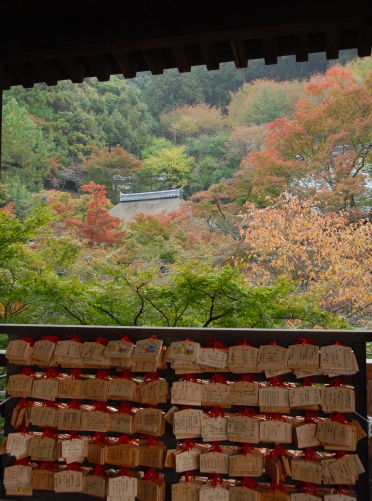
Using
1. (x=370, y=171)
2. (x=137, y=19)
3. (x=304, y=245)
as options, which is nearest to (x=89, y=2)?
(x=137, y=19)

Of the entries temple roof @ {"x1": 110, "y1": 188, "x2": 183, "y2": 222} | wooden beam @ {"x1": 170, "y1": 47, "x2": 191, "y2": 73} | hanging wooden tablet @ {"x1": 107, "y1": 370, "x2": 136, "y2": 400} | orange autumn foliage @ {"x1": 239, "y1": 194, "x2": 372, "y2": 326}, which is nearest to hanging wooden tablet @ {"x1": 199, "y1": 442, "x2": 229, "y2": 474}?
hanging wooden tablet @ {"x1": 107, "y1": 370, "x2": 136, "y2": 400}

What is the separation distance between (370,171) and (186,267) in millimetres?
5600

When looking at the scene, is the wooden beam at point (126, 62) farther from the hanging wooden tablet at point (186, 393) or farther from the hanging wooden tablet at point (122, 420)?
the hanging wooden tablet at point (122, 420)

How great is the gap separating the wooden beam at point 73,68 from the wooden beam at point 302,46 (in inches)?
36.3

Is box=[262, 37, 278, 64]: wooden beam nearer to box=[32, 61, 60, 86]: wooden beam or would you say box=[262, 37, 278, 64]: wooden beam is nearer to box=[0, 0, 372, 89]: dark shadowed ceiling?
box=[0, 0, 372, 89]: dark shadowed ceiling

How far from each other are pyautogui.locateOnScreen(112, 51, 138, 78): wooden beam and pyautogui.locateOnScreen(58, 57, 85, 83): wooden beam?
188 millimetres

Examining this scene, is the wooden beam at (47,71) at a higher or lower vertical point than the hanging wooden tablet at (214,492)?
higher

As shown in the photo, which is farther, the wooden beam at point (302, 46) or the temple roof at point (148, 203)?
the temple roof at point (148, 203)

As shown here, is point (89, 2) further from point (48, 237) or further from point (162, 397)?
point (48, 237)

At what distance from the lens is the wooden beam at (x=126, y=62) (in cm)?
210

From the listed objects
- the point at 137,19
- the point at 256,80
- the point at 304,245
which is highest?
the point at 256,80

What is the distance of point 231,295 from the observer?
5105 millimetres

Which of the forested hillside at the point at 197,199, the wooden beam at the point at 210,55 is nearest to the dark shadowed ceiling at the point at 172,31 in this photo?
the wooden beam at the point at 210,55

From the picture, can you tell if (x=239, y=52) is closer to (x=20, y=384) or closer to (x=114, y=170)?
(x=20, y=384)
